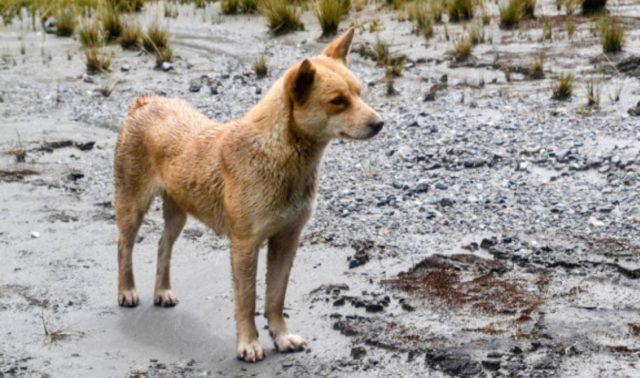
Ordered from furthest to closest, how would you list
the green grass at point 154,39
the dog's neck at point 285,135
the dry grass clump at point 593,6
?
the green grass at point 154,39 → the dry grass clump at point 593,6 → the dog's neck at point 285,135

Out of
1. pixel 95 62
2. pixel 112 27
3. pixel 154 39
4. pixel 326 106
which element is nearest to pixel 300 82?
pixel 326 106

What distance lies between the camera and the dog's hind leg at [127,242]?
730 centimetres

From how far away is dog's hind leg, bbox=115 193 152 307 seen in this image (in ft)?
24.0

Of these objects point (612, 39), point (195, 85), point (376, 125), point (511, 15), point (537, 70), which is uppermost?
point (376, 125)

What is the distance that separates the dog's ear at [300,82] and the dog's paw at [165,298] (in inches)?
74.6

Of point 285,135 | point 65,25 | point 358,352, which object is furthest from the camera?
point 65,25

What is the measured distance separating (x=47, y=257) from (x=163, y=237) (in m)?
1.14

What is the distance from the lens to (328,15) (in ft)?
48.4

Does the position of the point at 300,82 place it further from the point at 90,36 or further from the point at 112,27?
the point at 112,27

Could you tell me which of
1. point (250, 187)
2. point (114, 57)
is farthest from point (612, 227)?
point (114, 57)

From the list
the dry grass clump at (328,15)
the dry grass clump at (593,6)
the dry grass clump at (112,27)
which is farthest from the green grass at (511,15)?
the dry grass clump at (112,27)

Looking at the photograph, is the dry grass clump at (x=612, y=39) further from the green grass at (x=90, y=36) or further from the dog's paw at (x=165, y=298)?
the dog's paw at (x=165, y=298)

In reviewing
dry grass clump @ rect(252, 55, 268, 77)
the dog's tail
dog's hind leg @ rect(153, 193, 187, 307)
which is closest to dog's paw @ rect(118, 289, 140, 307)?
dog's hind leg @ rect(153, 193, 187, 307)

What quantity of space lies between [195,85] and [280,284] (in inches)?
276
